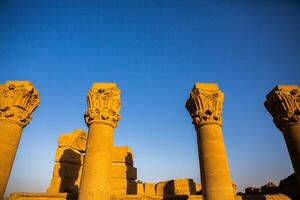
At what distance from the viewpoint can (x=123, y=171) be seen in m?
16.0

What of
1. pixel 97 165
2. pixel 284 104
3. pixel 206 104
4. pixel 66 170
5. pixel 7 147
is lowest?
pixel 97 165

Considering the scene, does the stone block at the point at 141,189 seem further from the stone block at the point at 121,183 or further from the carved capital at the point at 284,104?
the carved capital at the point at 284,104

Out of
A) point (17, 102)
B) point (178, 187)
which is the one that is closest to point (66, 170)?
point (17, 102)

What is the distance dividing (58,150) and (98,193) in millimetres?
8910

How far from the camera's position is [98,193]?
27.5 ft

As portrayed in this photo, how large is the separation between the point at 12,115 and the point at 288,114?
12.3 meters

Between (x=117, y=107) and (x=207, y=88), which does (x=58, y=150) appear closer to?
(x=117, y=107)

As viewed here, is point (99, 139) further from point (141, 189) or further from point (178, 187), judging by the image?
point (141, 189)

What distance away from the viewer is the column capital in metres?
9.59

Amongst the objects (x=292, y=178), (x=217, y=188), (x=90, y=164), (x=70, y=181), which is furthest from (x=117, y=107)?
(x=292, y=178)

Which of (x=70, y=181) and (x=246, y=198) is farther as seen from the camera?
(x=70, y=181)

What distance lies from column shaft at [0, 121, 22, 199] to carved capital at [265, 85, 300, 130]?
11877mm

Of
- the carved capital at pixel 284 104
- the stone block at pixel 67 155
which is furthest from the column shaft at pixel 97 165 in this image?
the carved capital at pixel 284 104

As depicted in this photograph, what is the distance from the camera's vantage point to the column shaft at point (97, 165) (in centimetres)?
841
